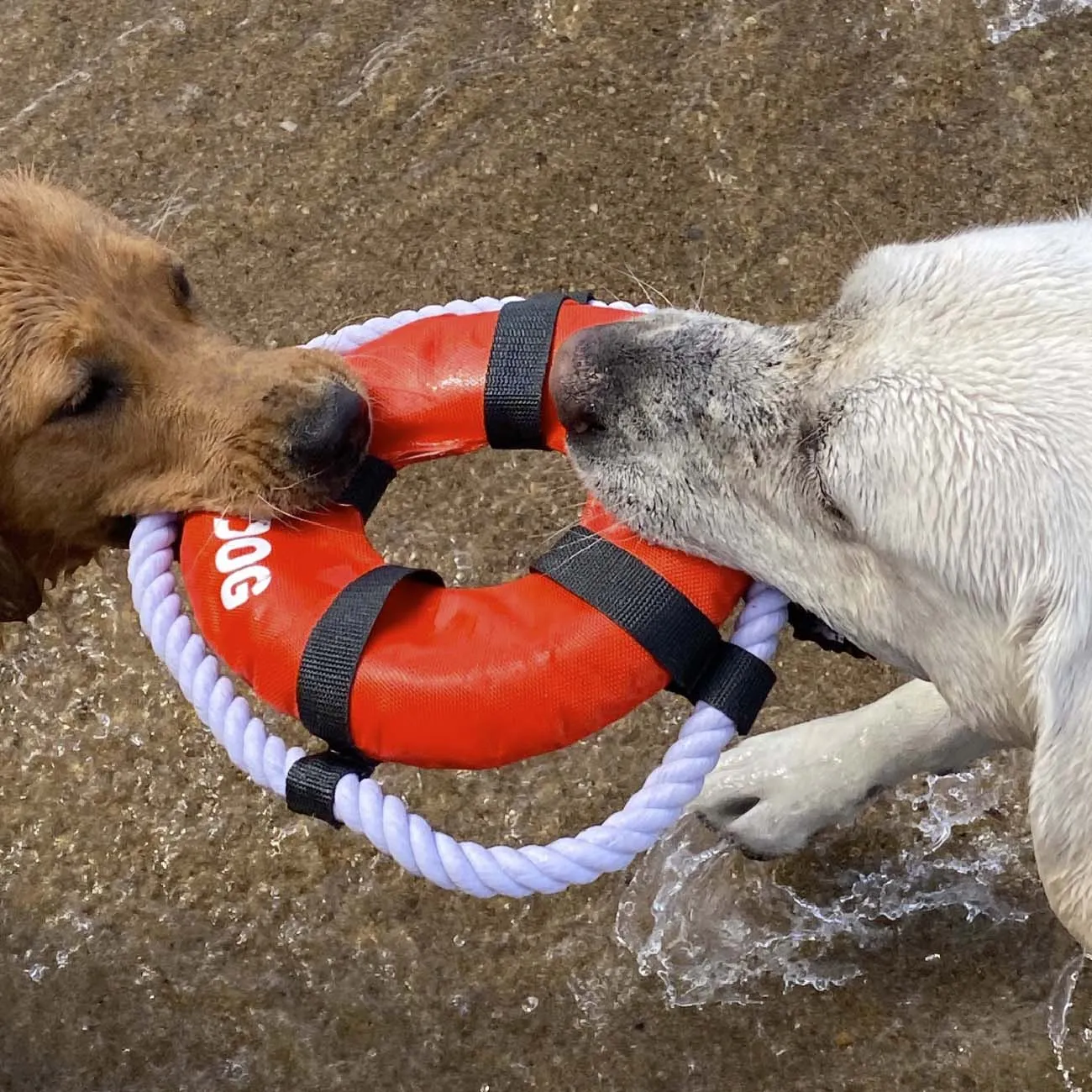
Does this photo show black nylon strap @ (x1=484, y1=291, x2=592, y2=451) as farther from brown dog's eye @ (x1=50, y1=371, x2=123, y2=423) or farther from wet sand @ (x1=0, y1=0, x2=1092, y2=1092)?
wet sand @ (x1=0, y1=0, x2=1092, y2=1092)

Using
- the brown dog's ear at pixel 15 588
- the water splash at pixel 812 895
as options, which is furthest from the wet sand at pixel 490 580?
the brown dog's ear at pixel 15 588

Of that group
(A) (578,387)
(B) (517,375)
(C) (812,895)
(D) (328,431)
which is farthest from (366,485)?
(C) (812,895)

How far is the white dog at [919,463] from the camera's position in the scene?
6.28ft

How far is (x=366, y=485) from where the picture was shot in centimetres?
255

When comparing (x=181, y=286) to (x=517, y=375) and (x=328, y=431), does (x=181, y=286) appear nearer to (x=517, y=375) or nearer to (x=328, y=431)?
(x=328, y=431)

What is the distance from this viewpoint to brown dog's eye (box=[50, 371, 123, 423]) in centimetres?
243

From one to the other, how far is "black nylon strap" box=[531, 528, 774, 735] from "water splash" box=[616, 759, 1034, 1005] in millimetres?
1295

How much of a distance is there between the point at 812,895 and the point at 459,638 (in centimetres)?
160

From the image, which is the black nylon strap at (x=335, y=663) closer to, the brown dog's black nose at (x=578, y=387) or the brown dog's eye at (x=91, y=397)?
the brown dog's black nose at (x=578, y=387)

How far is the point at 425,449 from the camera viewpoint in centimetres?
256

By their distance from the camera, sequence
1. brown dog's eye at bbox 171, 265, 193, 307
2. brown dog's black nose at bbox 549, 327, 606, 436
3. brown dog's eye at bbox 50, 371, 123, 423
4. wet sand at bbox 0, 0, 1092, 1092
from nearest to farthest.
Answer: brown dog's black nose at bbox 549, 327, 606, 436 → brown dog's eye at bbox 50, 371, 123, 423 → brown dog's eye at bbox 171, 265, 193, 307 → wet sand at bbox 0, 0, 1092, 1092

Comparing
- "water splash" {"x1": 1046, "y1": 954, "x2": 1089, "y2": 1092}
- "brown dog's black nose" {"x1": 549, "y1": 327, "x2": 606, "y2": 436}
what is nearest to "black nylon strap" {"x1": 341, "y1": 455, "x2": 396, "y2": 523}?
"brown dog's black nose" {"x1": 549, "y1": 327, "x2": 606, "y2": 436}

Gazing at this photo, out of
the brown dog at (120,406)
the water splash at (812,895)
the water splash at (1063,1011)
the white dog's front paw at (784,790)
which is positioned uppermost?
the brown dog at (120,406)

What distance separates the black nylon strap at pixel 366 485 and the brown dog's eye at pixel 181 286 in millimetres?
596
